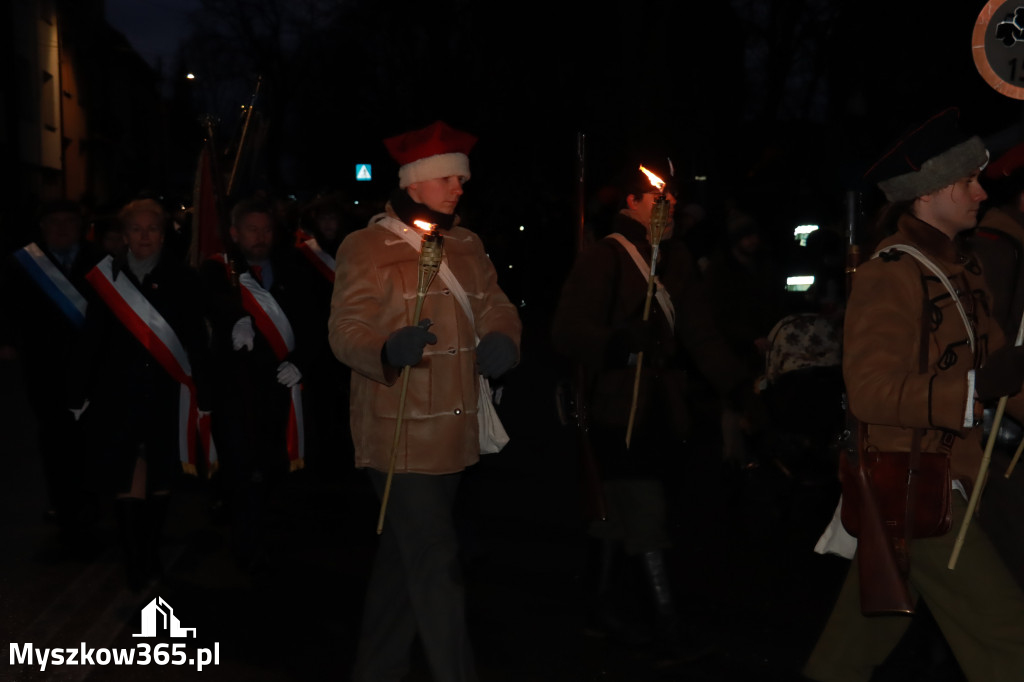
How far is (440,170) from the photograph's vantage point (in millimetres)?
4711

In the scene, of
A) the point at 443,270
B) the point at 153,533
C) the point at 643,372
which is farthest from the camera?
the point at 153,533

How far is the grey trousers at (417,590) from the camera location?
4.46 metres

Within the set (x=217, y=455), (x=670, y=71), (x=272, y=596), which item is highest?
(x=670, y=71)

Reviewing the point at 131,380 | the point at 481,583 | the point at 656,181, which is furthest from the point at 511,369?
the point at 131,380

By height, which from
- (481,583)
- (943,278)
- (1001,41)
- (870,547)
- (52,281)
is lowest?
(481,583)

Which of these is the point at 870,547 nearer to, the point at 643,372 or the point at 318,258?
the point at 643,372

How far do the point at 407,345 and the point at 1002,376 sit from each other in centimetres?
166

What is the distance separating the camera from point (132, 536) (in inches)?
270

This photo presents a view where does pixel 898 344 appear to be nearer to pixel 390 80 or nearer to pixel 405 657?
pixel 405 657

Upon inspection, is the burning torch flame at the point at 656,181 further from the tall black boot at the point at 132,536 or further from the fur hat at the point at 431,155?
the tall black boot at the point at 132,536

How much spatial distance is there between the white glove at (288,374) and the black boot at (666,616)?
241 cm

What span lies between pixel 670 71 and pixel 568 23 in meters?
10.7

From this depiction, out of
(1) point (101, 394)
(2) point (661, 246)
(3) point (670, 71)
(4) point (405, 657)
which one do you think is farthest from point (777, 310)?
(3) point (670, 71)

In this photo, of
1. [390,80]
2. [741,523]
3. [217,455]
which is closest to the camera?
[217,455]
